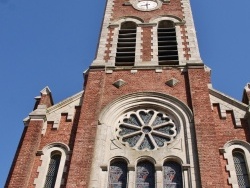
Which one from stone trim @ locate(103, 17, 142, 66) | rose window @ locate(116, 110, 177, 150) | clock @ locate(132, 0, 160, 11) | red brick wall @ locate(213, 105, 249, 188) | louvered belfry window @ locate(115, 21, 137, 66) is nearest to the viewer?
red brick wall @ locate(213, 105, 249, 188)

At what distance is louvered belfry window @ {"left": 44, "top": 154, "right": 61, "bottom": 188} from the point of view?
46.7 ft

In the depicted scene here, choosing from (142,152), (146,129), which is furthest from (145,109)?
(142,152)

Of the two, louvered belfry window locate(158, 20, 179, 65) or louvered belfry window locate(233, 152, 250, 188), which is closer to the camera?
louvered belfry window locate(233, 152, 250, 188)

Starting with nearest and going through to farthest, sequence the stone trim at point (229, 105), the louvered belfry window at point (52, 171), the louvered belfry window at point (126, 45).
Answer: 1. the louvered belfry window at point (52, 171)
2. the stone trim at point (229, 105)
3. the louvered belfry window at point (126, 45)

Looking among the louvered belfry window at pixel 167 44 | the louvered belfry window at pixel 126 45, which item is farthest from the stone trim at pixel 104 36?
the louvered belfry window at pixel 167 44

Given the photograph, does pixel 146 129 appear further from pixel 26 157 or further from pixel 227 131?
pixel 26 157

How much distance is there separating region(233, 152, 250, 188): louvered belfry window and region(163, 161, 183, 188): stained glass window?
182cm

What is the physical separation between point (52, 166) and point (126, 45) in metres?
8.48

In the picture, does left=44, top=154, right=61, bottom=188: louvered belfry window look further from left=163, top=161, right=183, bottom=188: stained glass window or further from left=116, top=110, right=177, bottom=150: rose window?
left=163, top=161, right=183, bottom=188: stained glass window

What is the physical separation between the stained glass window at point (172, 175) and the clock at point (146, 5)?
11.9 meters

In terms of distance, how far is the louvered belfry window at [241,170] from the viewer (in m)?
13.7

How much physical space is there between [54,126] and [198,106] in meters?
5.25

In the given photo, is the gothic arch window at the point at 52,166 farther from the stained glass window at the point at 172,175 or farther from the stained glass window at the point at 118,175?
the stained glass window at the point at 172,175

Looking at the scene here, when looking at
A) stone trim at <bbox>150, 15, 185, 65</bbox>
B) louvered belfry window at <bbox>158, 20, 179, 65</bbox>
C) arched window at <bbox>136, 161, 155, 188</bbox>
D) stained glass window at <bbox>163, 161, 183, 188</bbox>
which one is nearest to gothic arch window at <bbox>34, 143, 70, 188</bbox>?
arched window at <bbox>136, 161, 155, 188</bbox>
